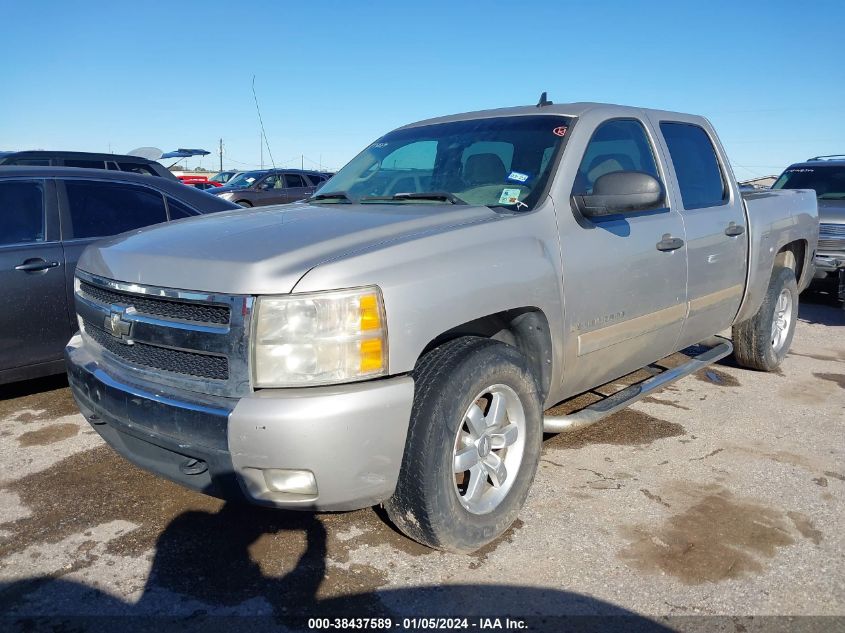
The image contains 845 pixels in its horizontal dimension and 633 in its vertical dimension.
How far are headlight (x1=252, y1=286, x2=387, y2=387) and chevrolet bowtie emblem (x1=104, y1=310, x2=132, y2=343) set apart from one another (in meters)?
0.70

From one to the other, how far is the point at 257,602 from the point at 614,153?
2833 mm

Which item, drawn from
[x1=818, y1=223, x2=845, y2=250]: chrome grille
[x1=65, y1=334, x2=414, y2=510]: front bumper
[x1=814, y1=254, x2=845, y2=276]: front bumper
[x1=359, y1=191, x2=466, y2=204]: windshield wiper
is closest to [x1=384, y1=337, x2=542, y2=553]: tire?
[x1=65, y1=334, x2=414, y2=510]: front bumper

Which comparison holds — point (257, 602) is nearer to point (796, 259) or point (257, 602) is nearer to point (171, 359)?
point (171, 359)

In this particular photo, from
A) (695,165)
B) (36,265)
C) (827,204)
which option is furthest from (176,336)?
(827,204)

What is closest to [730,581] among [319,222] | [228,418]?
[228,418]

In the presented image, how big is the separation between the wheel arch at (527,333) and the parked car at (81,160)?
7471 mm

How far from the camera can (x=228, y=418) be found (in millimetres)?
2293

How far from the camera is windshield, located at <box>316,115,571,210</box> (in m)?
3.34

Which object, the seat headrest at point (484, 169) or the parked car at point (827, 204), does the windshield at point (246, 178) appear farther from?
the seat headrest at point (484, 169)

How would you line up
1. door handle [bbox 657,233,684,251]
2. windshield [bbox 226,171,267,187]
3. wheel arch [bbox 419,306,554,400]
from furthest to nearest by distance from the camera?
windshield [bbox 226,171,267,187] < door handle [bbox 657,233,684,251] < wheel arch [bbox 419,306,554,400]

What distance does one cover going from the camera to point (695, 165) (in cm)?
443

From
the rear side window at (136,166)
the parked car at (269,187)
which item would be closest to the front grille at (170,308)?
the rear side window at (136,166)

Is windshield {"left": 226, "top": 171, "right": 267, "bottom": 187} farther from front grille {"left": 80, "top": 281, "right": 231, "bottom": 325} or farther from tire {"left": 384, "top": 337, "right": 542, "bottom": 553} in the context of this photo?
tire {"left": 384, "top": 337, "right": 542, "bottom": 553}

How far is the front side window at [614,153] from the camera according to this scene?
3.45 metres
